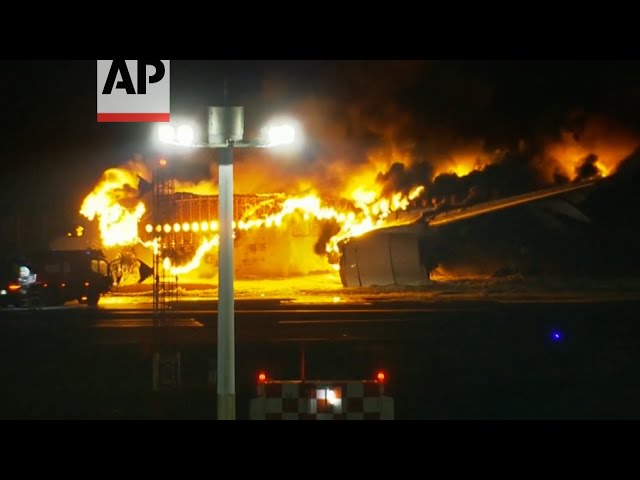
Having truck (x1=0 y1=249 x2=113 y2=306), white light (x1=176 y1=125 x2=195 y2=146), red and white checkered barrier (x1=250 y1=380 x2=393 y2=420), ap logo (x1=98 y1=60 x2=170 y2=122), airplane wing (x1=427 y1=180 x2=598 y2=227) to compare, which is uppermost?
ap logo (x1=98 y1=60 x2=170 y2=122)

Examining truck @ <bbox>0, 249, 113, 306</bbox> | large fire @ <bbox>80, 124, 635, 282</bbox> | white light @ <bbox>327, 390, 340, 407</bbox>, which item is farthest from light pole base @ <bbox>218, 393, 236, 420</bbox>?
large fire @ <bbox>80, 124, 635, 282</bbox>

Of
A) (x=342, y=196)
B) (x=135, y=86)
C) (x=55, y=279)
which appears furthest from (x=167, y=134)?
(x=342, y=196)

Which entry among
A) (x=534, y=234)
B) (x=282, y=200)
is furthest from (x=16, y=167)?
(x=534, y=234)

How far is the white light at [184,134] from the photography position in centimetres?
932

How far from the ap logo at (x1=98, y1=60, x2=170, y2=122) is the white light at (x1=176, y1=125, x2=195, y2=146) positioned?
3165 mm

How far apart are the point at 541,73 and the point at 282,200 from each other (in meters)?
8.21

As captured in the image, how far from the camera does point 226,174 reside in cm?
950

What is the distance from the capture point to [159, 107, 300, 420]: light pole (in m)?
9.43

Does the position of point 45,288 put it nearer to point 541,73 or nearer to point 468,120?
point 468,120

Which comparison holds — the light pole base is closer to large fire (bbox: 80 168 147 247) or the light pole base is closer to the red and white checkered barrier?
the red and white checkered barrier

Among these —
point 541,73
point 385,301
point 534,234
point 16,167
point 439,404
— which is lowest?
point 439,404

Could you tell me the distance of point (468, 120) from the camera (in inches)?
1002

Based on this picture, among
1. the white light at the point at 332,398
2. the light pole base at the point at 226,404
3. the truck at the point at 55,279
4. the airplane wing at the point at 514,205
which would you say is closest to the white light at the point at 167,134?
the light pole base at the point at 226,404

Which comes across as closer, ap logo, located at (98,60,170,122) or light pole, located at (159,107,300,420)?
light pole, located at (159,107,300,420)
